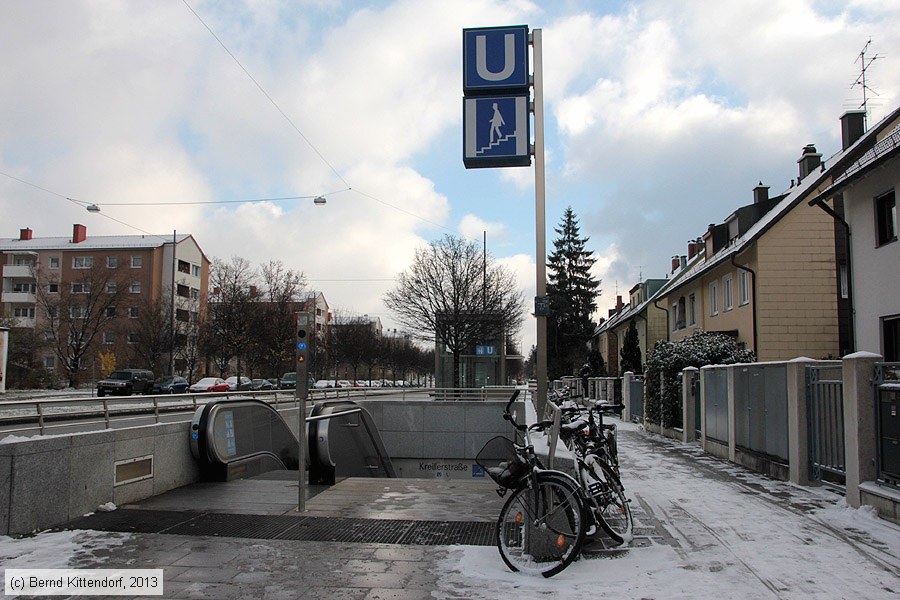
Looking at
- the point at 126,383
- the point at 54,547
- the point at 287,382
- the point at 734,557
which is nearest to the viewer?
the point at 734,557

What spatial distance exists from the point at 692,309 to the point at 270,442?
23.0m

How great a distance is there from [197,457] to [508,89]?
292 inches

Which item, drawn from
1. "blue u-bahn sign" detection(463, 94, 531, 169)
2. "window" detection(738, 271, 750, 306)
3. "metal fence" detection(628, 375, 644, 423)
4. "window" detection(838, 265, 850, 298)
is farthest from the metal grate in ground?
"window" detection(838, 265, 850, 298)

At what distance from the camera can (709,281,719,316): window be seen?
26391mm

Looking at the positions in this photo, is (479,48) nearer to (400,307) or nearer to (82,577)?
(82,577)

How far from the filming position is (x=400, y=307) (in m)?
32.6

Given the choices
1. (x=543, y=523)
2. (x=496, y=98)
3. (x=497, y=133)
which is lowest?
(x=543, y=523)

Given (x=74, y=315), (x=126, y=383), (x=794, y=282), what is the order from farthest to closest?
(x=74, y=315), (x=126, y=383), (x=794, y=282)

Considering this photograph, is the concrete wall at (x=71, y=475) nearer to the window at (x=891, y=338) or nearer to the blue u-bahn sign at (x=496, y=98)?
the blue u-bahn sign at (x=496, y=98)

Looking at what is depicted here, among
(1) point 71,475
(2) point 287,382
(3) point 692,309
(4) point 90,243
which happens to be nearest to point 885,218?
(1) point 71,475

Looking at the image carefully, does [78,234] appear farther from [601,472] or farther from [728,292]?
[601,472]

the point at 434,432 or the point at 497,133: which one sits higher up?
the point at 497,133

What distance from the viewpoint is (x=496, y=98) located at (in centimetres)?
1075

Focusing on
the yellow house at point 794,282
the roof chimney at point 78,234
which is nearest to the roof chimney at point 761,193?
the yellow house at point 794,282
